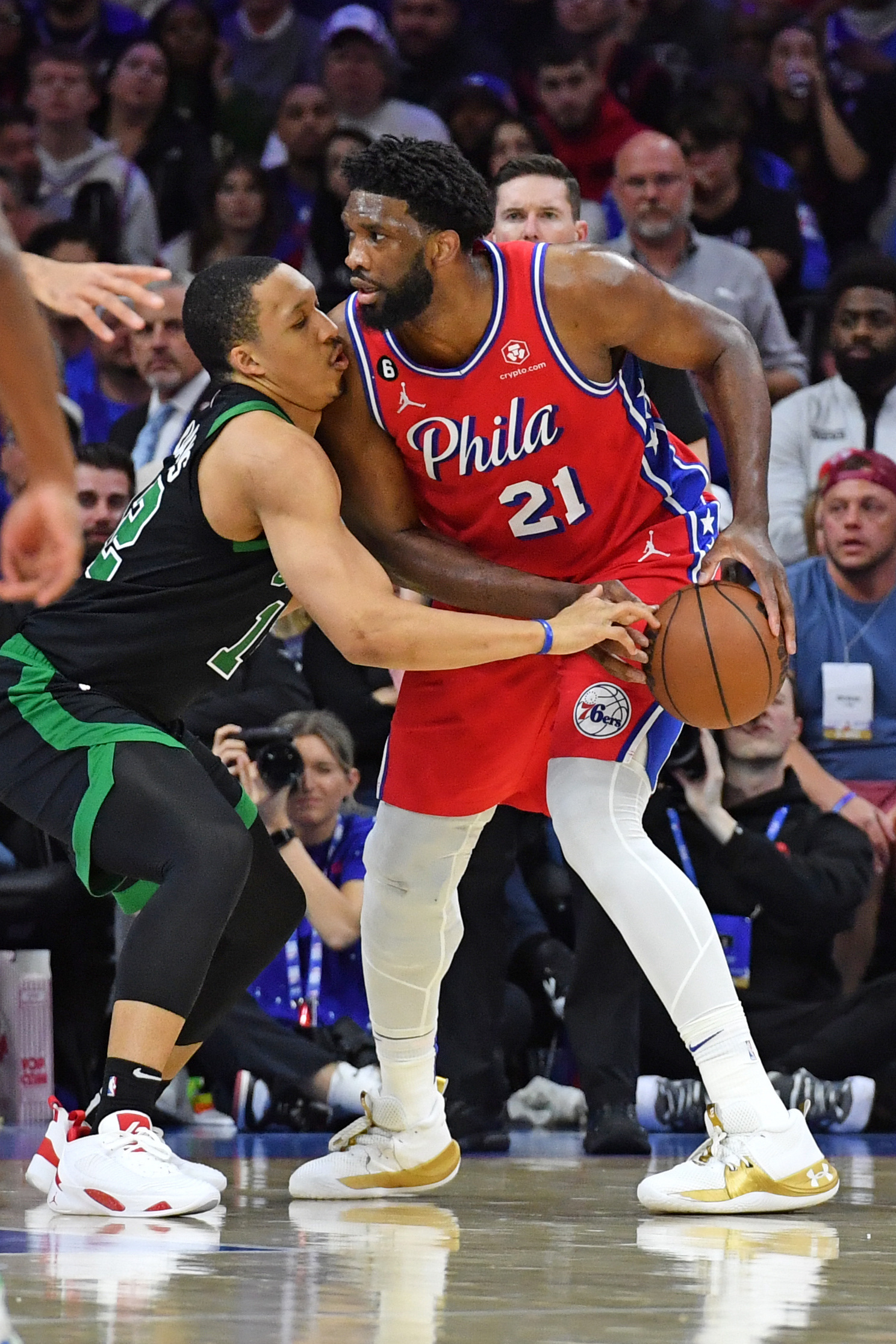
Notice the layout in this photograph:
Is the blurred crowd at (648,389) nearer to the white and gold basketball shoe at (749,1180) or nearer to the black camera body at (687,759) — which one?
the black camera body at (687,759)

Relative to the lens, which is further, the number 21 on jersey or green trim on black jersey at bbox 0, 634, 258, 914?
the number 21 on jersey

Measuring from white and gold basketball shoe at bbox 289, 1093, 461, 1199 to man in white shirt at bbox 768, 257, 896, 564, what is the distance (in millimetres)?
3746

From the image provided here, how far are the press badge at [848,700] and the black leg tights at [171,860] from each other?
10.5ft

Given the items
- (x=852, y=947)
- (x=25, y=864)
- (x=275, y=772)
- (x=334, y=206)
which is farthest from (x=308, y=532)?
(x=334, y=206)

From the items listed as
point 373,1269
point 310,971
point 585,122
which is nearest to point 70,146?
point 585,122

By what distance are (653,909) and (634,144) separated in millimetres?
4622

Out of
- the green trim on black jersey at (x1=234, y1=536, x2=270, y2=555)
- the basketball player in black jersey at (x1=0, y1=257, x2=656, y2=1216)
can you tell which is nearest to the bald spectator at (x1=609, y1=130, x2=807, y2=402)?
the basketball player in black jersey at (x1=0, y1=257, x2=656, y2=1216)

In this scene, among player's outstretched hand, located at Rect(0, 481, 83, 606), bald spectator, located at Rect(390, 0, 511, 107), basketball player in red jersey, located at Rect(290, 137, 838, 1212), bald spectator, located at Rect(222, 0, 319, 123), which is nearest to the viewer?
player's outstretched hand, located at Rect(0, 481, 83, 606)

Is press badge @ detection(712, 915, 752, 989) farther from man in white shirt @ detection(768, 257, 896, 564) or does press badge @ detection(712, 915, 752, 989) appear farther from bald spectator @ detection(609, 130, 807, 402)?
bald spectator @ detection(609, 130, 807, 402)

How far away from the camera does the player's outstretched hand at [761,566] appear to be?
135 inches

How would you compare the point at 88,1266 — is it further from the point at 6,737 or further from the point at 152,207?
the point at 152,207

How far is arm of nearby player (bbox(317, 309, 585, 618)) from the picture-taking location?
3.65 metres

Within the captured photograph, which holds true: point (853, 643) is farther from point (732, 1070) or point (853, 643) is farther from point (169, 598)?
point (169, 598)

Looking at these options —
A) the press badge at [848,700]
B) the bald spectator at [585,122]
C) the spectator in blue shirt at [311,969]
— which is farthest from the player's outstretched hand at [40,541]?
the bald spectator at [585,122]
